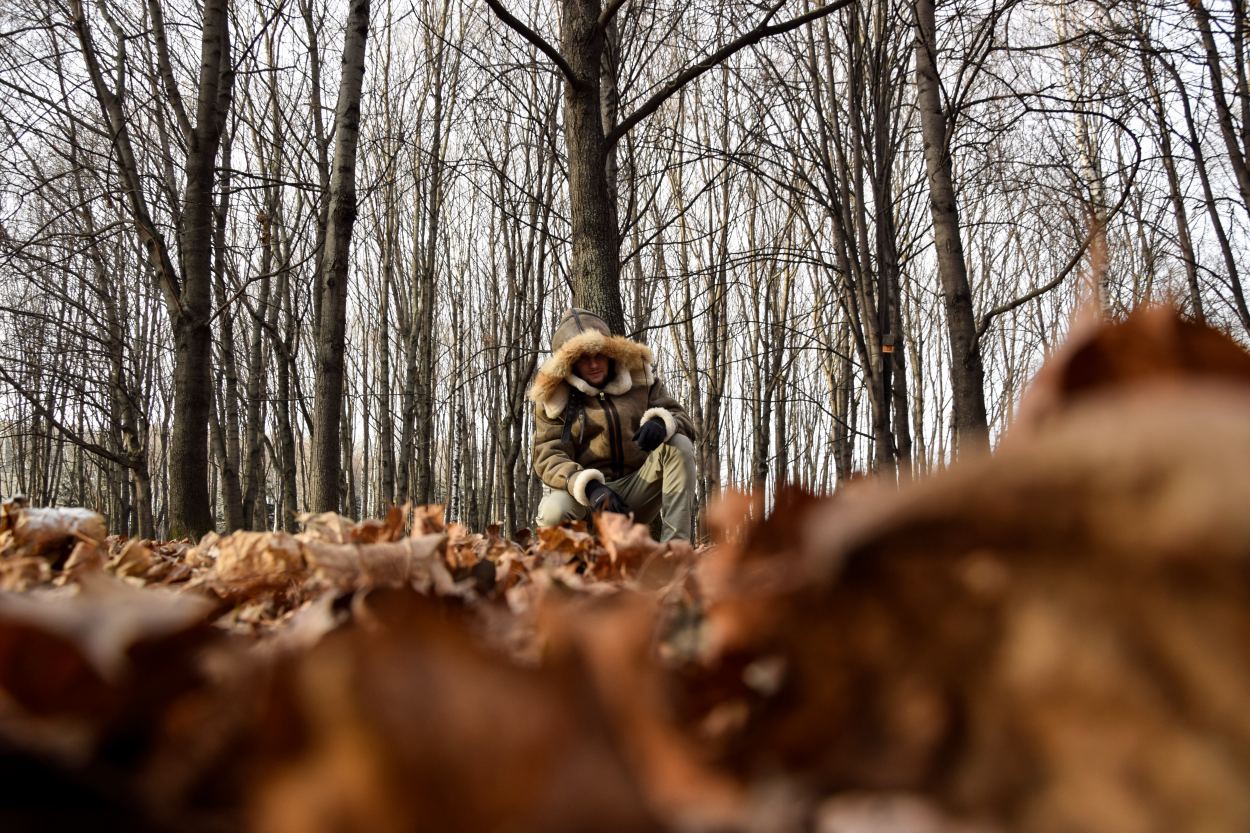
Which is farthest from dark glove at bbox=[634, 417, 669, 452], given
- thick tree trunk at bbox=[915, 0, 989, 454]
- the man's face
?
thick tree trunk at bbox=[915, 0, 989, 454]

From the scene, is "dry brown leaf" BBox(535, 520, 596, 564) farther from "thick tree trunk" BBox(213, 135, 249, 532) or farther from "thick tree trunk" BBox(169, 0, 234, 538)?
"thick tree trunk" BBox(213, 135, 249, 532)

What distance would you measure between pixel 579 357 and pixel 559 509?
102 centimetres

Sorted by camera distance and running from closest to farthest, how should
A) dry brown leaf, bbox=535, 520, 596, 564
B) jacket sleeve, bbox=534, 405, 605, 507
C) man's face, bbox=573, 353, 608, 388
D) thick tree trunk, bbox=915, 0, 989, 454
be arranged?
dry brown leaf, bbox=535, 520, 596, 564 → thick tree trunk, bbox=915, 0, 989, 454 → jacket sleeve, bbox=534, 405, 605, 507 → man's face, bbox=573, 353, 608, 388

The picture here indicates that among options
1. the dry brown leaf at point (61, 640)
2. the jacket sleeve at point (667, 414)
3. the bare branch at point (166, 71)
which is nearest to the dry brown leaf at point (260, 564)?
the dry brown leaf at point (61, 640)

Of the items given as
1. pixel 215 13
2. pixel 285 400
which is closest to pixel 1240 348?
pixel 215 13

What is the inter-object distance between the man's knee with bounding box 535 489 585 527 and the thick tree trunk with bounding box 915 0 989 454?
91.6 inches

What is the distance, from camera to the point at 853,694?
256 millimetres

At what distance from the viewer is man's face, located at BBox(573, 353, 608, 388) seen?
206 inches

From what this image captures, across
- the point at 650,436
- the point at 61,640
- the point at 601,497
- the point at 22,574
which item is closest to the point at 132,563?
the point at 22,574

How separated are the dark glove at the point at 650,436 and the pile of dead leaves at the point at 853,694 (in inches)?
177

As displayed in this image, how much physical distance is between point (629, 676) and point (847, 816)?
0.26 ft

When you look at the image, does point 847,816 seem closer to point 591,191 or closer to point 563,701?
point 563,701

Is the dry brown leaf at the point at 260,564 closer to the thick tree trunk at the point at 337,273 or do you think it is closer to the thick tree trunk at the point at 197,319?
the thick tree trunk at the point at 337,273

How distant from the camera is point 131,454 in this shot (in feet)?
24.1
